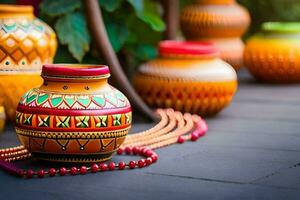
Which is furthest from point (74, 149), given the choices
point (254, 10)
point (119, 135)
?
point (254, 10)

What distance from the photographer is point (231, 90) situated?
10.7ft

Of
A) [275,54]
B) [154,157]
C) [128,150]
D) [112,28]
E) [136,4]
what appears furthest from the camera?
[275,54]

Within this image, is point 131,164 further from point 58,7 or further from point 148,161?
point 58,7

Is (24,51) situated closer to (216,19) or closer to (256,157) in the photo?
(256,157)

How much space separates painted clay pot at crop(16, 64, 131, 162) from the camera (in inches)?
87.6

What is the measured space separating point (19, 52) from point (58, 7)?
1.66 feet

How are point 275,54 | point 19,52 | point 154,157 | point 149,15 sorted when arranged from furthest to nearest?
point 275,54 < point 149,15 < point 19,52 < point 154,157

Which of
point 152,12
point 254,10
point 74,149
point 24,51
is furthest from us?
point 254,10

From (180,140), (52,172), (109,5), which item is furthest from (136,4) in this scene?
(52,172)

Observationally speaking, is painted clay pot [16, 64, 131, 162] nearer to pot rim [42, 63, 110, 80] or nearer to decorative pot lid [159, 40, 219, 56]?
pot rim [42, 63, 110, 80]

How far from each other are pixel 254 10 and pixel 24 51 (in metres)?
2.77

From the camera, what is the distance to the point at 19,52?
9.28 ft

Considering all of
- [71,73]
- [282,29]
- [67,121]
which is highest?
[71,73]

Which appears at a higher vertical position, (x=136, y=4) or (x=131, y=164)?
(x=136, y=4)
